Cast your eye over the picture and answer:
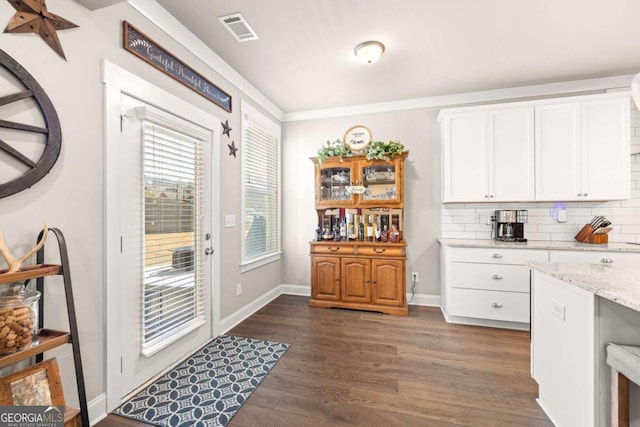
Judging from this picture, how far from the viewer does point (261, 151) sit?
381 centimetres

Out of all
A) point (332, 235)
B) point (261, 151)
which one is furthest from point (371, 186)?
point (261, 151)

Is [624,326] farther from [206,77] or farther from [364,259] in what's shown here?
[206,77]

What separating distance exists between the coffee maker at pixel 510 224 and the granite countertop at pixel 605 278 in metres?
1.63

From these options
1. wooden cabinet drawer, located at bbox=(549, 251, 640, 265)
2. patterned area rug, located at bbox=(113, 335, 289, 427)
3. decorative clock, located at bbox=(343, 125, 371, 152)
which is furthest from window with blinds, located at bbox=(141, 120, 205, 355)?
wooden cabinet drawer, located at bbox=(549, 251, 640, 265)

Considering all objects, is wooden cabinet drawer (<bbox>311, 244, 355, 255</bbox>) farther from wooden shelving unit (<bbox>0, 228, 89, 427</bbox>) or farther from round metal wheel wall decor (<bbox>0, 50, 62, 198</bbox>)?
round metal wheel wall decor (<bbox>0, 50, 62, 198</bbox>)

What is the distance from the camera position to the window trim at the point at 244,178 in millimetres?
3307

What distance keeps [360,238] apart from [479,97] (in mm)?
2382

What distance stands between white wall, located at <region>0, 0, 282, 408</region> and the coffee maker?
12.7 ft

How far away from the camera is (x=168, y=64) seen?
225 centimetres

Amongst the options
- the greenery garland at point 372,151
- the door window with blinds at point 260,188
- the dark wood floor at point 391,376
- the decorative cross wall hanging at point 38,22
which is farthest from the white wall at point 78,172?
the greenery garland at point 372,151

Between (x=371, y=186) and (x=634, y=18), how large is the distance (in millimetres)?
2699

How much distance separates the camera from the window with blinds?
205 centimetres

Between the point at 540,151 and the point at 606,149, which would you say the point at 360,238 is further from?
the point at 606,149

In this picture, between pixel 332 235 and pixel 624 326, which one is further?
pixel 332 235
